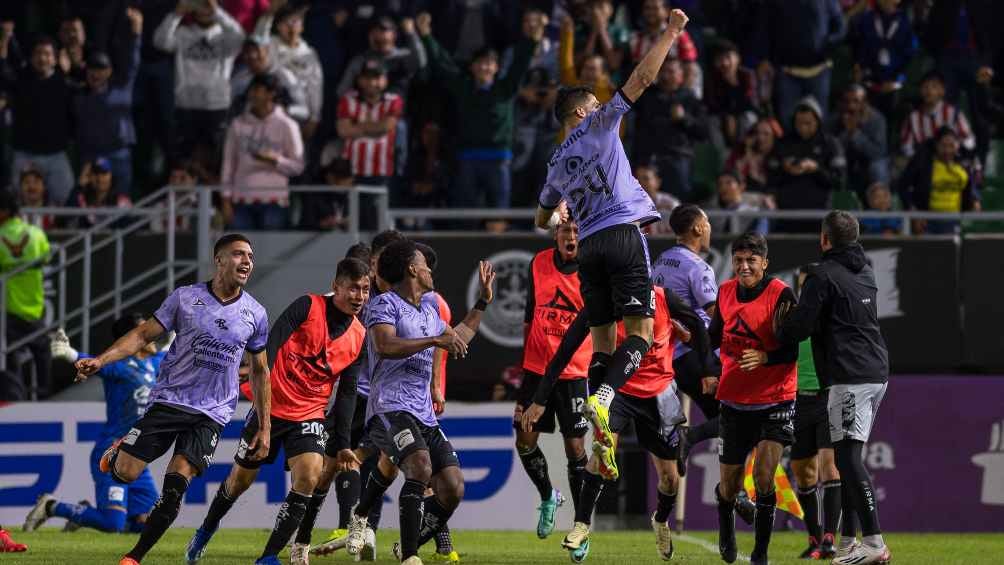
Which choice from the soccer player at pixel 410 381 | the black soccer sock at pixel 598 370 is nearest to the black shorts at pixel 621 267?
the black soccer sock at pixel 598 370

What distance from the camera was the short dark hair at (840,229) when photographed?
11906 millimetres

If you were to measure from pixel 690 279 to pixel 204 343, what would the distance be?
402 cm

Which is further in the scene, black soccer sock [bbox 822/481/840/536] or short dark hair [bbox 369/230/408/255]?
black soccer sock [bbox 822/481/840/536]

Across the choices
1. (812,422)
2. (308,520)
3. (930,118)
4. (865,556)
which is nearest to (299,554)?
(308,520)

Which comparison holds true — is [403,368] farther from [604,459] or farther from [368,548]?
[368,548]

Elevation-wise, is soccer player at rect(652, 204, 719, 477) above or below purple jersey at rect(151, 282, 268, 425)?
above

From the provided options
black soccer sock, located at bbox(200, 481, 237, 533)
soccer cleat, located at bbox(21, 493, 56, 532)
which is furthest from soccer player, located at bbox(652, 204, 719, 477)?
soccer cleat, located at bbox(21, 493, 56, 532)

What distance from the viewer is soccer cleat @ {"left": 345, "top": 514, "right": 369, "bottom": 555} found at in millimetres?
12234

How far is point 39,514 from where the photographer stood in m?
15.1

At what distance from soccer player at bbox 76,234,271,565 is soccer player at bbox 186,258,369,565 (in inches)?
8.8

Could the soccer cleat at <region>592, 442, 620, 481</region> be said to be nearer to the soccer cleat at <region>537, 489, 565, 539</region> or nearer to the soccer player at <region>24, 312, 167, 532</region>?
the soccer cleat at <region>537, 489, 565, 539</region>

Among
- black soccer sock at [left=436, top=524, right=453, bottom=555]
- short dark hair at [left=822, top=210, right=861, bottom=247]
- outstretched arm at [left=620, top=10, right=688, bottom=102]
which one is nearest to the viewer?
outstretched arm at [left=620, top=10, right=688, bottom=102]

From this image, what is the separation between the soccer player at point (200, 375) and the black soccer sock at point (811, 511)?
476 centimetres

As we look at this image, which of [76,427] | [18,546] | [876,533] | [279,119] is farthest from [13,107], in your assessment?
[876,533]
